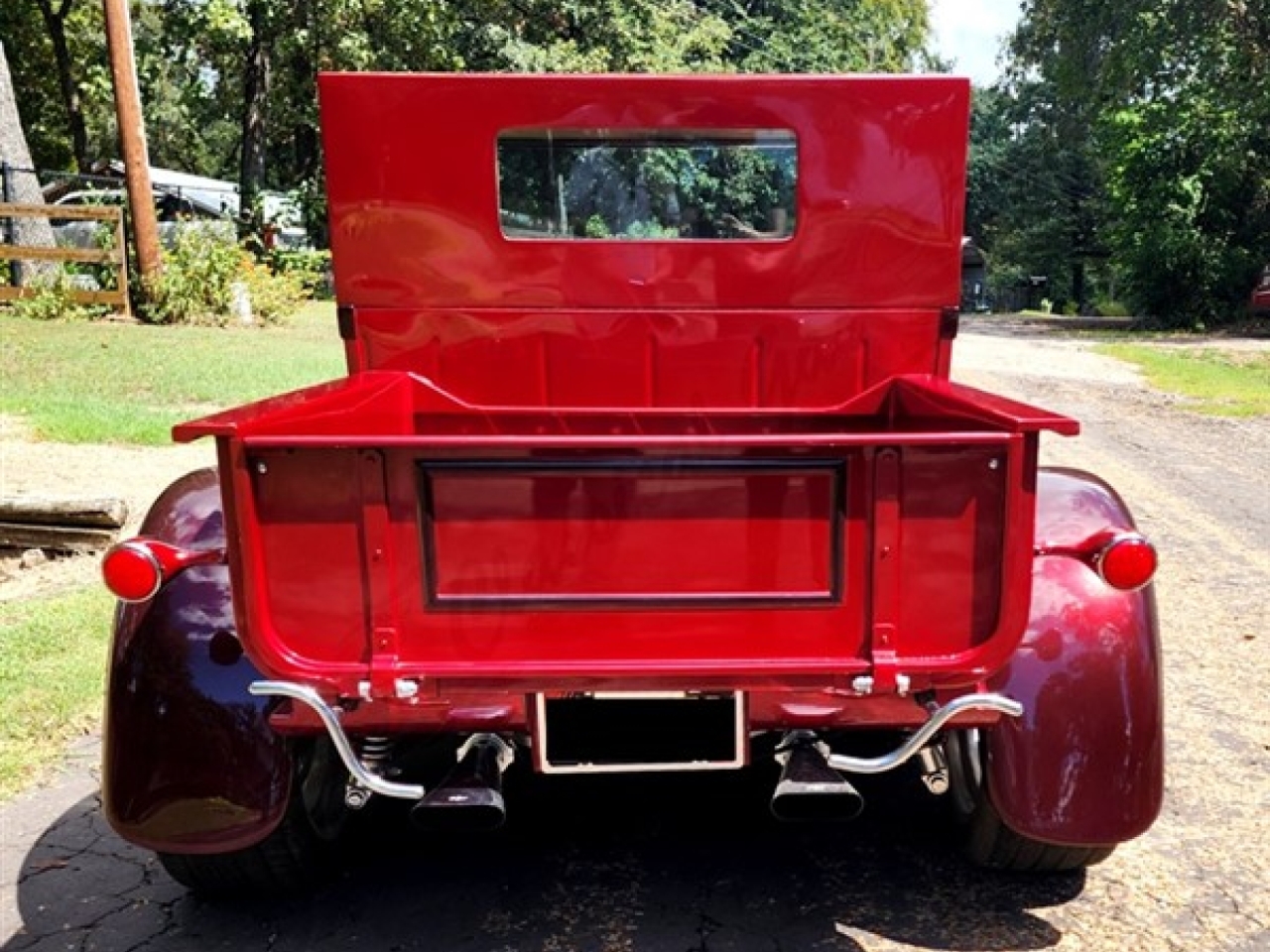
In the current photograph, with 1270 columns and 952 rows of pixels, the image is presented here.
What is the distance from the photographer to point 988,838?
2.81m

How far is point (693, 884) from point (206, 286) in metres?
13.6

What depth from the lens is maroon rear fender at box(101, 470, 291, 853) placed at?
2.58 metres

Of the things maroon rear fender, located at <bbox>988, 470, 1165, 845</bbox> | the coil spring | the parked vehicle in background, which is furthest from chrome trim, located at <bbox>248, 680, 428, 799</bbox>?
the parked vehicle in background

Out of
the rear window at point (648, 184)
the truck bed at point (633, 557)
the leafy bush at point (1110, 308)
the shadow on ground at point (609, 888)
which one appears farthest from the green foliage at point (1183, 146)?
the truck bed at point (633, 557)

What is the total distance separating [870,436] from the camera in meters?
2.13

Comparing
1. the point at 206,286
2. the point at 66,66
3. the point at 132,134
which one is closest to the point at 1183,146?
the point at 206,286

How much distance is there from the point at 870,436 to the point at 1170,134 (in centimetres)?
2536

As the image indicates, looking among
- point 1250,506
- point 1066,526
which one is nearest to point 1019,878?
point 1066,526

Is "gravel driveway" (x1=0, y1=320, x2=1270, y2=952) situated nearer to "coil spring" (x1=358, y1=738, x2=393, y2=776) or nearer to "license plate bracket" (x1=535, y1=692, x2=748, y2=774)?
"coil spring" (x1=358, y1=738, x2=393, y2=776)

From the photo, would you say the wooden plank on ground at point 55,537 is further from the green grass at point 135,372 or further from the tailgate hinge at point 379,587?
the tailgate hinge at point 379,587

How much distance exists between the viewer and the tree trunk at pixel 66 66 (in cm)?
2686

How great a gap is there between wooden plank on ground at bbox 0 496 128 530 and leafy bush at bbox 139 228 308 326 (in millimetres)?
9056

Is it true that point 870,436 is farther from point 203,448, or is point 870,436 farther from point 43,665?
point 203,448

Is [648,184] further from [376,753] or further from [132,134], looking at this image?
[132,134]
